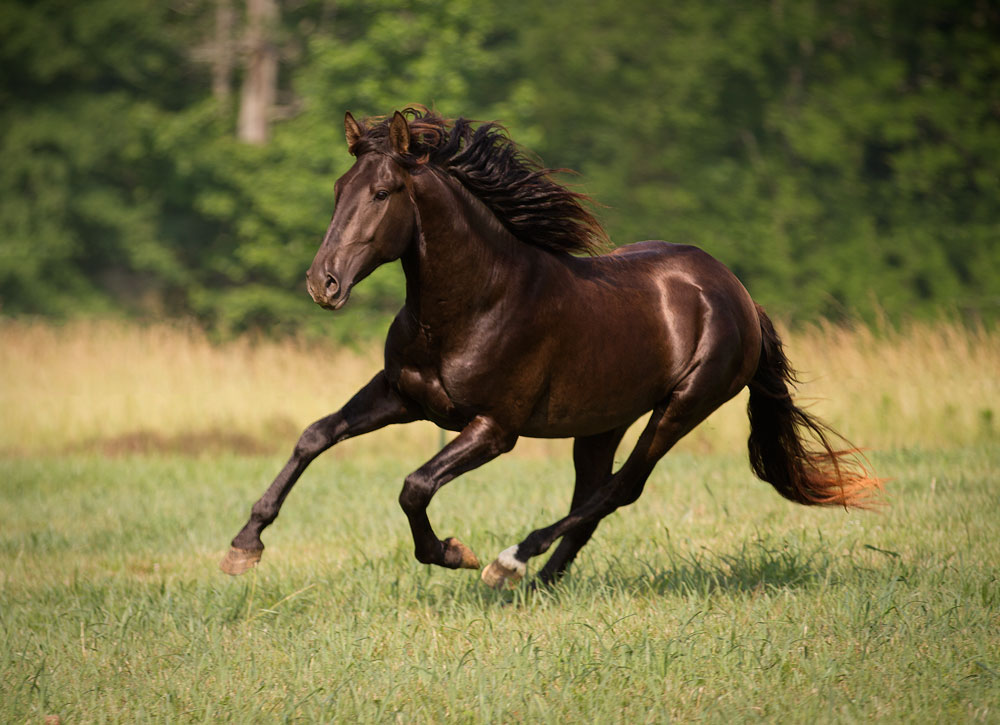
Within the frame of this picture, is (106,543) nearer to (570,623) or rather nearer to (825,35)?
(570,623)

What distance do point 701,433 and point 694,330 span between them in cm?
704

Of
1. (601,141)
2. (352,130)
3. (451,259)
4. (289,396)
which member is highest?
(352,130)

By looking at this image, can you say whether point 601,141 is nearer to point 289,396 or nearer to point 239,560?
point 289,396

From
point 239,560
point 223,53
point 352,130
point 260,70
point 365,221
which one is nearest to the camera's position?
point 365,221

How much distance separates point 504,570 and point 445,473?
68cm

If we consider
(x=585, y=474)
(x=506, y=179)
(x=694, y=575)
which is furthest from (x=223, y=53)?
(x=694, y=575)

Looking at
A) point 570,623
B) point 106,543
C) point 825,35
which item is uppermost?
point 825,35

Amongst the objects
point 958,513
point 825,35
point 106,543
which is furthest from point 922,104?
point 106,543

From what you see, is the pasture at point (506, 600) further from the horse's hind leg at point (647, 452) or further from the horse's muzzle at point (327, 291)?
the horse's muzzle at point (327, 291)

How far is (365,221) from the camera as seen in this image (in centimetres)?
475

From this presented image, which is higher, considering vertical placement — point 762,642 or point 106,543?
point 762,642

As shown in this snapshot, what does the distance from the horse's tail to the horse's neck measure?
198 centimetres

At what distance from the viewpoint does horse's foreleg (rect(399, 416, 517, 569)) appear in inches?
202

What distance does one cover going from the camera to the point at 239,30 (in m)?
30.5
